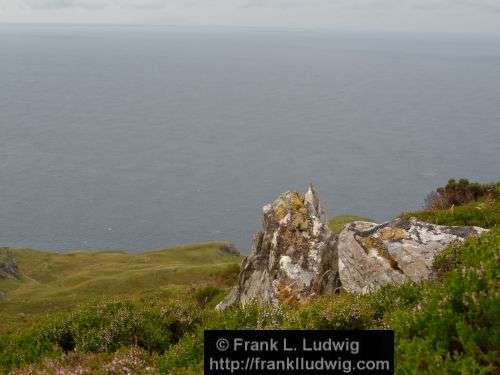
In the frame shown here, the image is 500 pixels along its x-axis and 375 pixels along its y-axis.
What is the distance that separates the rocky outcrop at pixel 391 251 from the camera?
20859 millimetres

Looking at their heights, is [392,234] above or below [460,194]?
above

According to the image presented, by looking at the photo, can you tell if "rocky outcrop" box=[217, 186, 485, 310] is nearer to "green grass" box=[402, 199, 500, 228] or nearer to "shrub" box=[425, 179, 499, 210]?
"green grass" box=[402, 199, 500, 228]

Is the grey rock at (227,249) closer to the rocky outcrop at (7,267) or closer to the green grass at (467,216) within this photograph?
the rocky outcrop at (7,267)

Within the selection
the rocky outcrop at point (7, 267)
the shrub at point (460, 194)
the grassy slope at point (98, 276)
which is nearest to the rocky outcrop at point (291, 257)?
the shrub at point (460, 194)

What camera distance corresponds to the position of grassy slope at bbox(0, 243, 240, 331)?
255ft

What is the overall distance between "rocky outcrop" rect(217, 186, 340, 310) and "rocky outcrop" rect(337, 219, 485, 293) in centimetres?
185

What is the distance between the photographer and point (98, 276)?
350ft

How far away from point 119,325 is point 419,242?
12.9 m

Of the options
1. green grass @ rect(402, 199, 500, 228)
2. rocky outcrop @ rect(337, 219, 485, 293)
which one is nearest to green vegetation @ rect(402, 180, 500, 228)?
green grass @ rect(402, 199, 500, 228)

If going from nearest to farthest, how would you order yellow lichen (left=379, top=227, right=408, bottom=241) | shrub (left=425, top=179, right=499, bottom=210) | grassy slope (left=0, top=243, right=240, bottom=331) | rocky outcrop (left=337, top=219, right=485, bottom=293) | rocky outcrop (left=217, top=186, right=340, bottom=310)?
rocky outcrop (left=337, top=219, right=485, bottom=293), yellow lichen (left=379, top=227, right=408, bottom=241), rocky outcrop (left=217, top=186, right=340, bottom=310), shrub (left=425, top=179, right=499, bottom=210), grassy slope (left=0, top=243, right=240, bottom=331)

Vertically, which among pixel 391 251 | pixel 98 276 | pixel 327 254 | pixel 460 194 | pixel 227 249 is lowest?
pixel 227 249

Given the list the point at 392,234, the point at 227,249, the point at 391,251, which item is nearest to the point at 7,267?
the point at 227,249

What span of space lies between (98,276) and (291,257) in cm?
8761

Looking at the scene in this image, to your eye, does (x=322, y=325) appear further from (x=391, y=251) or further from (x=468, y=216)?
(x=468, y=216)
